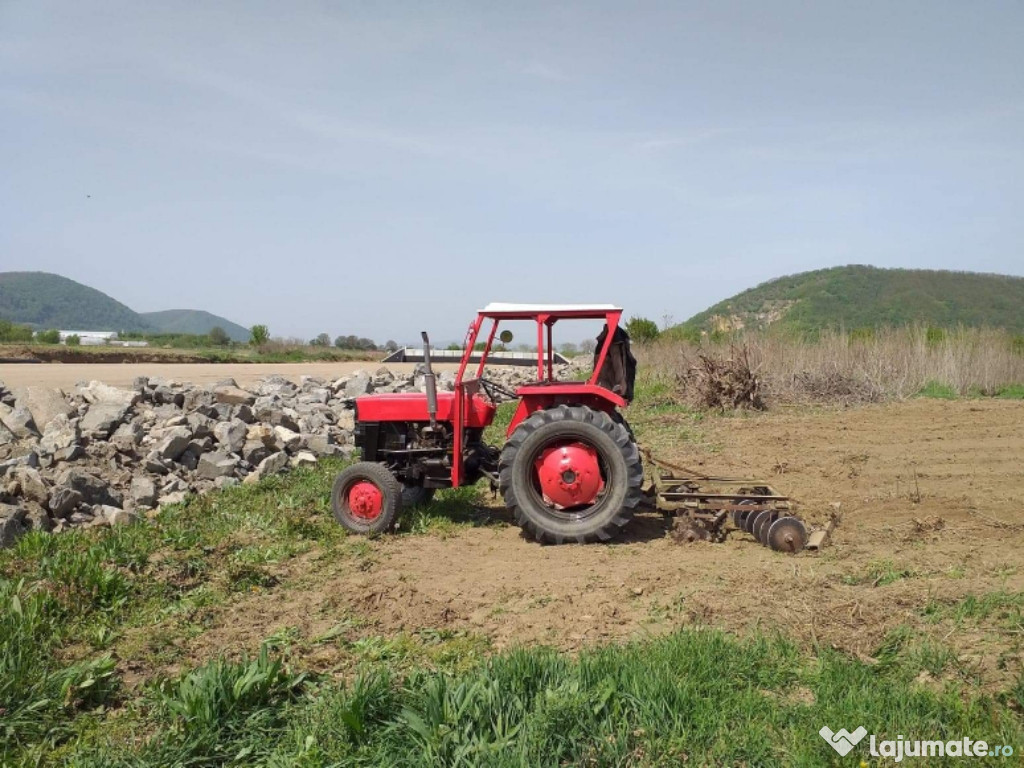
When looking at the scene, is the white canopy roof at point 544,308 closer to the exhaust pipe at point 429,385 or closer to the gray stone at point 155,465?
the exhaust pipe at point 429,385

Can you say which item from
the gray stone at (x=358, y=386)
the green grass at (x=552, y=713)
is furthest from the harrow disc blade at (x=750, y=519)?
the gray stone at (x=358, y=386)

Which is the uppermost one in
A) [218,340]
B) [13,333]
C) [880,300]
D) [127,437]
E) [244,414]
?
[880,300]

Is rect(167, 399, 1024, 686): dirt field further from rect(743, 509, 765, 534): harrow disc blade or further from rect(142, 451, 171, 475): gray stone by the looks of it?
rect(142, 451, 171, 475): gray stone

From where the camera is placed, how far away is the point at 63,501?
659 centimetres

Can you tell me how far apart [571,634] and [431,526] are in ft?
9.10

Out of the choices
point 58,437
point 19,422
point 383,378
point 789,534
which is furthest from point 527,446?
point 383,378

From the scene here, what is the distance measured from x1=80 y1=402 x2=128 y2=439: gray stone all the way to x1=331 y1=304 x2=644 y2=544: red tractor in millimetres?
3954

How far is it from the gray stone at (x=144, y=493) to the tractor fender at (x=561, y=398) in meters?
3.76

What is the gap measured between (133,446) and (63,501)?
2092 mm

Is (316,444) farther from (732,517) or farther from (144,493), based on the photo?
(732,517)

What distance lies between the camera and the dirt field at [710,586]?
3.93 m

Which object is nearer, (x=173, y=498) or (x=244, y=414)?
(x=173, y=498)

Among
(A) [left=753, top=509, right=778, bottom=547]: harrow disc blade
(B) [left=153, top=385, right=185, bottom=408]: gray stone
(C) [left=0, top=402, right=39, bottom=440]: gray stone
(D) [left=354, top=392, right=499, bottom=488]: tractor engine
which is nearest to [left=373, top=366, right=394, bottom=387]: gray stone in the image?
(B) [left=153, top=385, right=185, bottom=408]: gray stone

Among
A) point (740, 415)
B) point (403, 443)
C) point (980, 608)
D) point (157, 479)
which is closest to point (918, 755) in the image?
point (980, 608)
